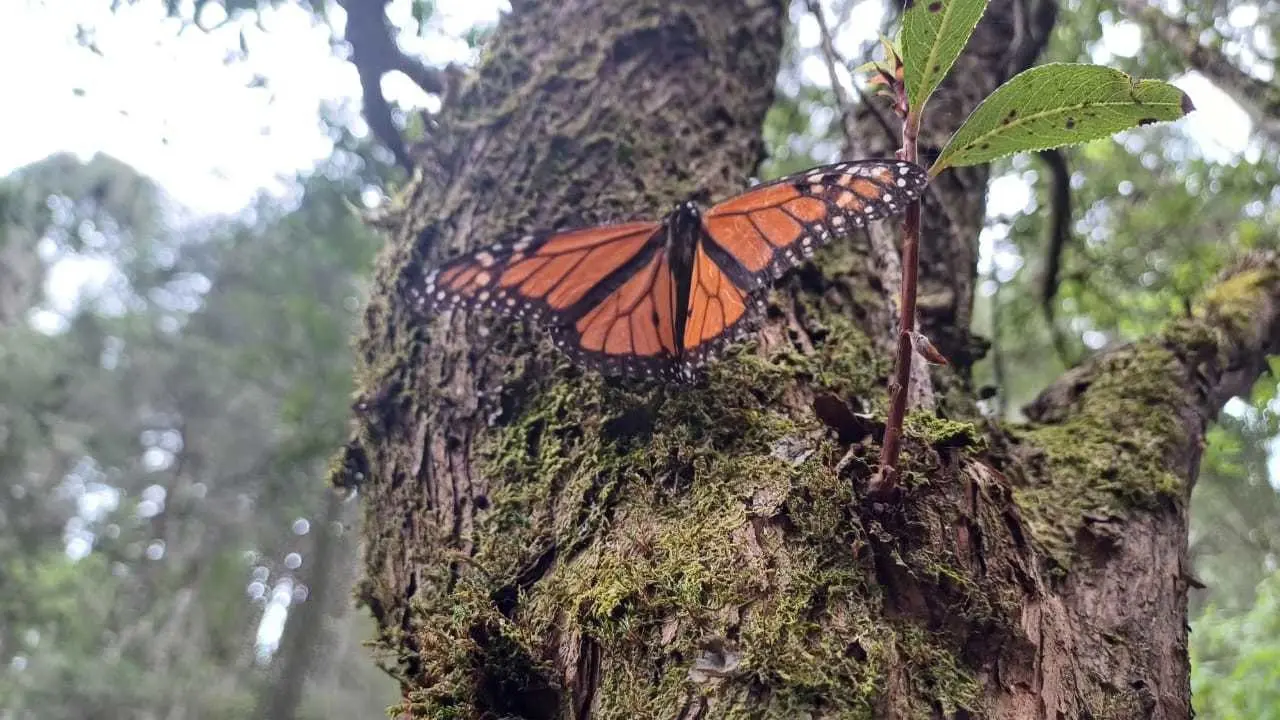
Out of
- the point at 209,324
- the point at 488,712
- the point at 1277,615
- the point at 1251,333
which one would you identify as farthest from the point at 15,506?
the point at 1277,615

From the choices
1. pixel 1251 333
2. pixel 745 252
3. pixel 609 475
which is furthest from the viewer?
pixel 1251 333

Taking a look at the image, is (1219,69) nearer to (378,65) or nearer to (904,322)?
(904,322)

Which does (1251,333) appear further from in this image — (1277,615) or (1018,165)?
(1277,615)

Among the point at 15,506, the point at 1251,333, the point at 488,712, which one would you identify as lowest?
the point at 488,712

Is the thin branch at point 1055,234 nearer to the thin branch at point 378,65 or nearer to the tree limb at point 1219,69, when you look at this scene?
the tree limb at point 1219,69

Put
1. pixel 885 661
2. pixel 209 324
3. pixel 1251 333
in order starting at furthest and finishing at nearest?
pixel 209 324 → pixel 1251 333 → pixel 885 661

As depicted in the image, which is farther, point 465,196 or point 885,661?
point 465,196
